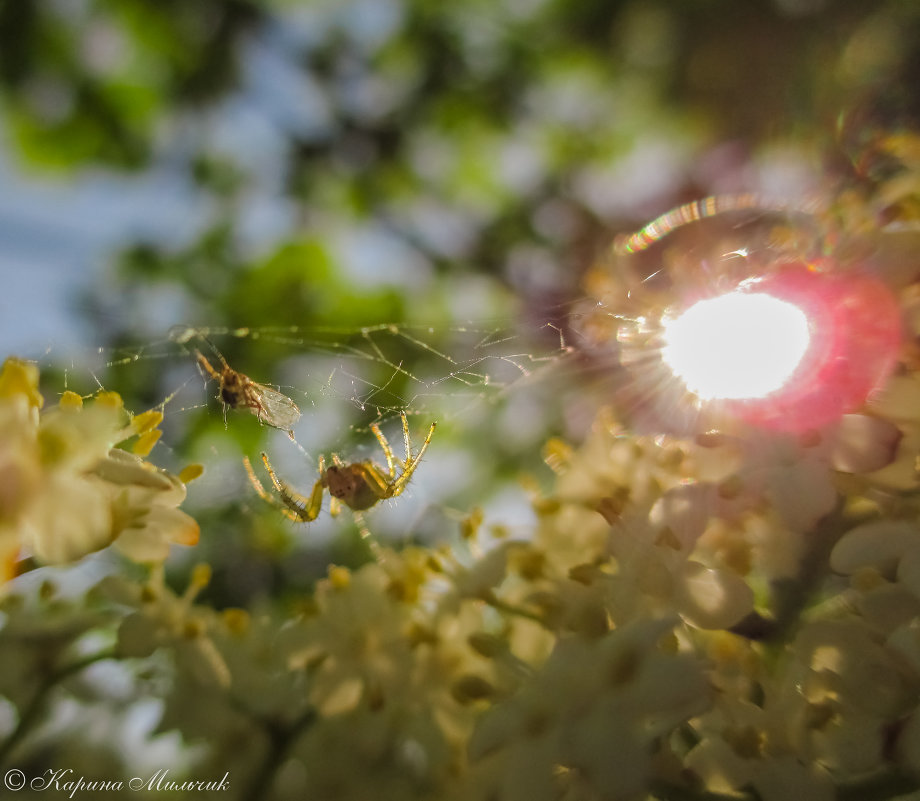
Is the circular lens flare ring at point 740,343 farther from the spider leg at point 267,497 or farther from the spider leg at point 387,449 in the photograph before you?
the spider leg at point 267,497

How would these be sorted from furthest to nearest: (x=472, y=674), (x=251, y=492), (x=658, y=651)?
(x=251, y=492)
(x=472, y=674)
(x=658, y=651)

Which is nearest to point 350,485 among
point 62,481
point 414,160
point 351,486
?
point 351,486

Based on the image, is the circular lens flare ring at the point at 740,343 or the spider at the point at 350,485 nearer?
Answer: the circular lens flare ring at the point at 740,343

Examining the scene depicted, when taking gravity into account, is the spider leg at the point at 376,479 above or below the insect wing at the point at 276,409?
below

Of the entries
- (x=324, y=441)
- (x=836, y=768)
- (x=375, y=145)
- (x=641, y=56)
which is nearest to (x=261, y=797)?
(x=324, y=441)

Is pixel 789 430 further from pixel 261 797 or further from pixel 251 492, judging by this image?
pixel 251 492

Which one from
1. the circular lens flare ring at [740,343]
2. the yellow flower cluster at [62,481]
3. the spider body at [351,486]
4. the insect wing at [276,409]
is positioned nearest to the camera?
the yellow flower cluster at [62,481]

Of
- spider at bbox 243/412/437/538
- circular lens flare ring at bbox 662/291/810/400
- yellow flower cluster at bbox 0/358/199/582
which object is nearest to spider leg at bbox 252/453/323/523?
spider at bbox 243/412/437/538

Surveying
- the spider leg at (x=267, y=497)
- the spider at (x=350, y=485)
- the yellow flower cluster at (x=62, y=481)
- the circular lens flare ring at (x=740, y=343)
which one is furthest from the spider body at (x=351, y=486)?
the circular lens flare ring at (x=740, y=343)
